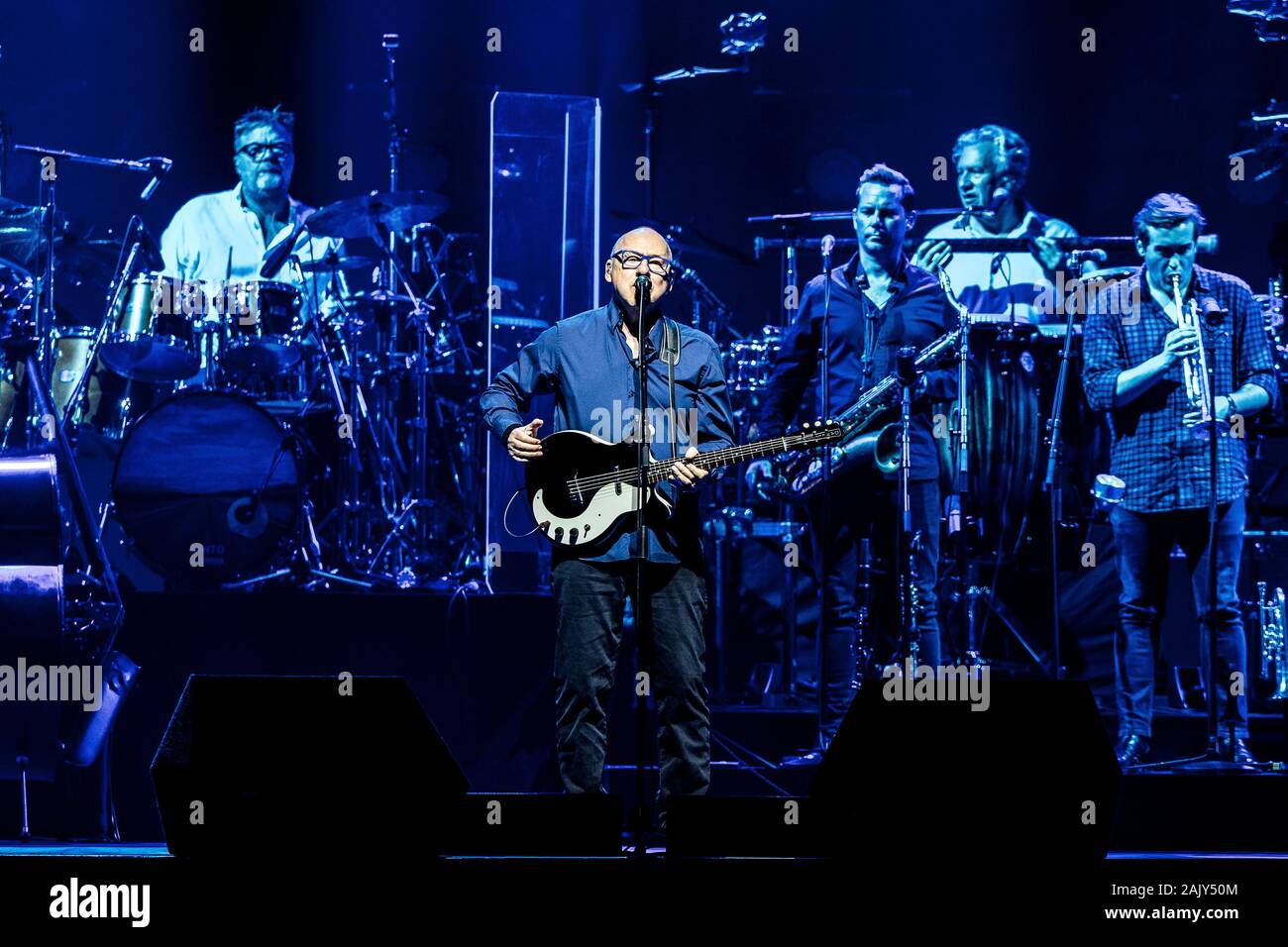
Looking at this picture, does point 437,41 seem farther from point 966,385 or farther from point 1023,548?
point 1023,548

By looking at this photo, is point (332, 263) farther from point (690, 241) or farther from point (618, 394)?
point (618, 394)

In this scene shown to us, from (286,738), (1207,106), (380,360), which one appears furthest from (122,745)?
(1207,106)

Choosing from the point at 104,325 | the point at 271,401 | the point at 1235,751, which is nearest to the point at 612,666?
the point at 1235,751

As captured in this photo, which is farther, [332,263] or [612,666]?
[332,263]

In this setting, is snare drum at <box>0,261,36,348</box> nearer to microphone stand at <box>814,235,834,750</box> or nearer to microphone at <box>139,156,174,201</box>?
microphone at <box>139,156,174,201</box>

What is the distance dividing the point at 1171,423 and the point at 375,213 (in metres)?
4.37

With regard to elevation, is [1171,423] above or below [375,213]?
below

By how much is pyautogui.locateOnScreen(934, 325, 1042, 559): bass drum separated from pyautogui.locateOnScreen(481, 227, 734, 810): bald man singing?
10.1 feet

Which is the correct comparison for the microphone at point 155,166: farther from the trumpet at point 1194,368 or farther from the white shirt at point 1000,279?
the trumpet at point 1194,368

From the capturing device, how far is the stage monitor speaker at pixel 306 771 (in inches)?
155

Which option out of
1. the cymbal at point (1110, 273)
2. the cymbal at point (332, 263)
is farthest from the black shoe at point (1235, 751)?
the cymbal at point (332, 263)

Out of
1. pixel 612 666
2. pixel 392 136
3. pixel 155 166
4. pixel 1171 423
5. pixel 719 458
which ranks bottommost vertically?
pixel 612 666

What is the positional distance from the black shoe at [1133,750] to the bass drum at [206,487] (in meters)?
4.47

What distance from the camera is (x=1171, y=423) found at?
6.95m
